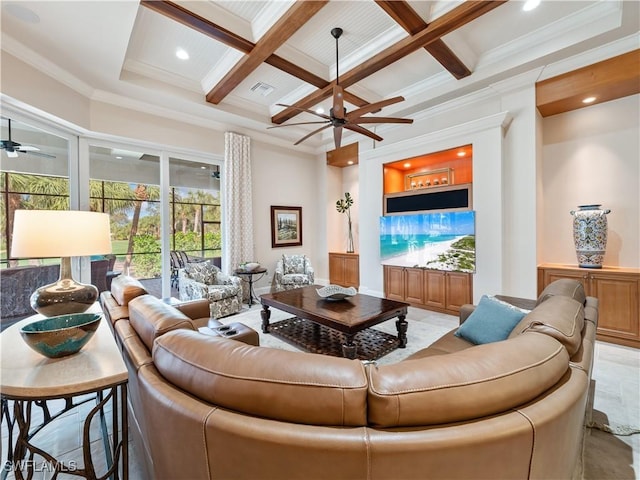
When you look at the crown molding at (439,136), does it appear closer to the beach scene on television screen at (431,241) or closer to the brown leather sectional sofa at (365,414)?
the beach scene on television screen at (431,241)

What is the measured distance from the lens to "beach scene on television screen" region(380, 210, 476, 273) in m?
4.15

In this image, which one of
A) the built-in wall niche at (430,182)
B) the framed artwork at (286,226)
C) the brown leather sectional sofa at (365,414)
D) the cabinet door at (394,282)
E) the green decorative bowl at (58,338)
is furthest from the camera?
the framed artwork at (286,226)

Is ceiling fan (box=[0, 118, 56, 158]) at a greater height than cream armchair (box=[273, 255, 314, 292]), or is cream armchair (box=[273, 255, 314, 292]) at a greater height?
ceiling fan (box=[0, 118, 56, 158])

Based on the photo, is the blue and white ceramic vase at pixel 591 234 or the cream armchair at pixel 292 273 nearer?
the blue and white ceramic vase at pixel 591 234

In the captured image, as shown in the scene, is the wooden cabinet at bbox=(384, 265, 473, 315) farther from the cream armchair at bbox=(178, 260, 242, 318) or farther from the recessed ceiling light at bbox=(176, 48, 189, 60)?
the recessed ceiling light at bbox=(176, 48, 189, 60)

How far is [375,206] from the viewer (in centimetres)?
535

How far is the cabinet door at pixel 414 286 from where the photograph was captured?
4703mm

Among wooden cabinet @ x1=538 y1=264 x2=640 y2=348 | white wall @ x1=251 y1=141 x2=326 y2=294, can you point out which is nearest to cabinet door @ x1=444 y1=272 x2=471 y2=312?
wooden cabinet @ x1=538 y1=264 x2=640 y2=348

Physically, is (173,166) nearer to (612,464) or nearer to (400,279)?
(400,279)

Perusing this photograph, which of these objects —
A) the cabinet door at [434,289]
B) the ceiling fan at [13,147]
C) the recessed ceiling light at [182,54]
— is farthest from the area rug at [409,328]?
the recessed ceiling light at [182,54]

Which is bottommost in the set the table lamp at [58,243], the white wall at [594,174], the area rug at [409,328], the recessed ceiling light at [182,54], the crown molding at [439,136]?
the area rug at [409,328]

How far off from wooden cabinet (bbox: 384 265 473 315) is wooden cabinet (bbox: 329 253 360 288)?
37.8 inches

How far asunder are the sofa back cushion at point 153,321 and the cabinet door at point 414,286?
13.2 feet

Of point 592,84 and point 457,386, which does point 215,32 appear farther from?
point 592,84
